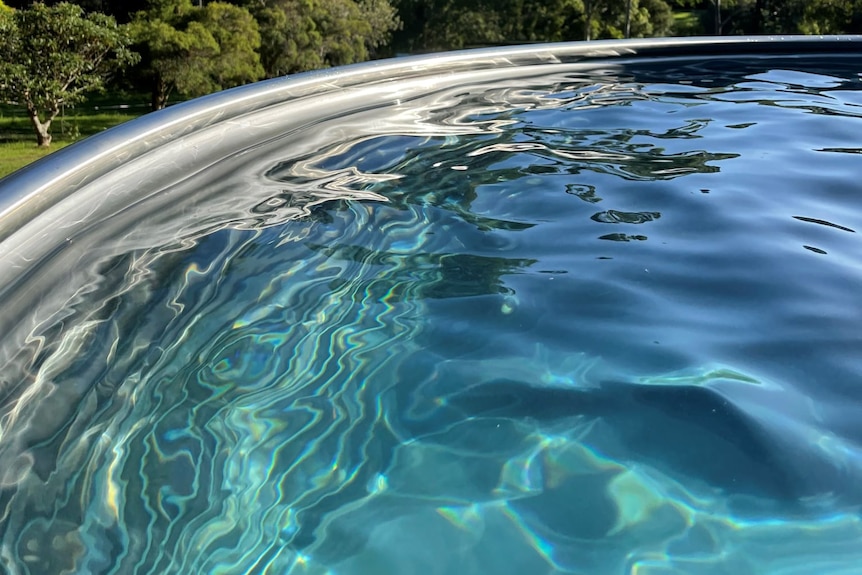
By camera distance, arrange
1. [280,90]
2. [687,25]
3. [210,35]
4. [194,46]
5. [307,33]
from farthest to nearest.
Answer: [687,25] → [307,33] → [210,35] → [194,46] → [280,90]

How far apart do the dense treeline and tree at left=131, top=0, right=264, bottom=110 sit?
3 centimetres

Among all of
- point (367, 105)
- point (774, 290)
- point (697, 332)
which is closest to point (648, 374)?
point (697, 332)

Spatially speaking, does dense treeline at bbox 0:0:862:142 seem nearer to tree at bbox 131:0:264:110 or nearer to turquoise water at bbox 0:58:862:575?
tree at bbox 131:0:264:110

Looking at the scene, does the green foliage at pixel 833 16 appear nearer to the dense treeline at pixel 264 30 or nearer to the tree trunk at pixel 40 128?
the dense treeline at pixel 264 30

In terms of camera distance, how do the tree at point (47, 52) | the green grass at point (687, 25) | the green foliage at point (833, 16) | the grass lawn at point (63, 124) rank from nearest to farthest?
1. the grass lawn at point (63, 124)
2. the tree at point (47, 52)
3. the green foliage at point (833, 16)
4. the green grass at point (687, 25)

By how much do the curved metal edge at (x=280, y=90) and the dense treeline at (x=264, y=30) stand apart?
12.4 metres

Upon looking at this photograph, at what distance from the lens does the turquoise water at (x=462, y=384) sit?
0.83 metres

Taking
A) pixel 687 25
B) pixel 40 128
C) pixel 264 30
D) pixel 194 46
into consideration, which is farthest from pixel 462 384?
pixel 687 25

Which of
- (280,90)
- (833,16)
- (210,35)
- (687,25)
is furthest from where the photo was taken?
(687,25)

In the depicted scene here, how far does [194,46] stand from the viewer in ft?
49.0

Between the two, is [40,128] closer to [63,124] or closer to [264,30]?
[63,124]

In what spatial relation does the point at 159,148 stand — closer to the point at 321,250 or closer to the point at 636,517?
the point at 321,250

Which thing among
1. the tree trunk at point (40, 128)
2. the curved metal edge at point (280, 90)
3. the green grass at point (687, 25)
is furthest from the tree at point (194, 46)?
the green grass at point (687, 25)

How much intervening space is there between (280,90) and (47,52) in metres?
13.4
